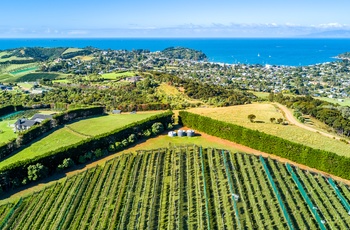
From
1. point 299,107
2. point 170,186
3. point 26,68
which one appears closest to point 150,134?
point 170,186

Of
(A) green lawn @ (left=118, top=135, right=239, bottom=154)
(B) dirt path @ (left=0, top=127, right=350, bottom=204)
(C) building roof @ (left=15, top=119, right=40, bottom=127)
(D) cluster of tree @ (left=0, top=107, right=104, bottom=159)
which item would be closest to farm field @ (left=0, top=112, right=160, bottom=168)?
(D) cluster of tree @ (left=0, top=107, right=104, bottom=159)

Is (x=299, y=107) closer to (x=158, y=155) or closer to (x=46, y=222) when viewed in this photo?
(x=158, y=155)

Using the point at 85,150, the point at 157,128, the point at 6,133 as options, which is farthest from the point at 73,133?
the point at 157,128

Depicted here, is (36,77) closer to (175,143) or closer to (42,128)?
(42,128)

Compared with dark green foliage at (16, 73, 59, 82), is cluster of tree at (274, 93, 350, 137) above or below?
above

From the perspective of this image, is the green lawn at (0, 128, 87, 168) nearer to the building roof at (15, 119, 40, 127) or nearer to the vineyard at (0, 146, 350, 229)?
the building roof at (15, 119, 40, 127)
